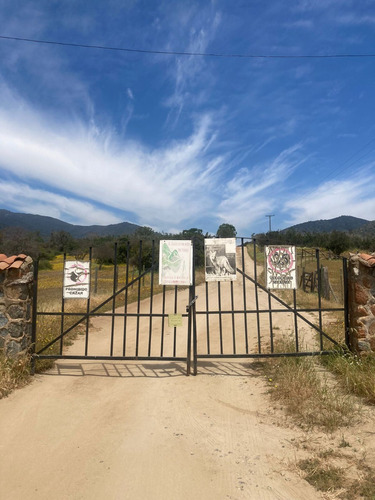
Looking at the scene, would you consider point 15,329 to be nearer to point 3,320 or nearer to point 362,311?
point 3,320

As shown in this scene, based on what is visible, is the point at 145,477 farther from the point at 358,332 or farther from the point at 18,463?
the point at 358,332

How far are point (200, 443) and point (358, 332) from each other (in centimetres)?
330

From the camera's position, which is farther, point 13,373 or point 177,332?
point 177,332

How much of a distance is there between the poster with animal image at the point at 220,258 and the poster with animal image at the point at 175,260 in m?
0.34

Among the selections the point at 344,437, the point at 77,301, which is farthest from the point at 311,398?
the point at 77,301

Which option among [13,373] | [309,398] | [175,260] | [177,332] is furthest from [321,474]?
[177,332]

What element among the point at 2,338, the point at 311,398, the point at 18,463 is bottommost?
the point at 18,463

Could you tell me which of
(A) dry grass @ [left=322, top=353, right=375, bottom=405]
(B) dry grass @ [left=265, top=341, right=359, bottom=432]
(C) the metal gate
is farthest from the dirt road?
(A) dry grass @ [left=322, top=353, right=375, bottom=405]

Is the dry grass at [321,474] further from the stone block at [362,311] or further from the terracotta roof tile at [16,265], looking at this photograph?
the terracotta roof tile at [16,265]

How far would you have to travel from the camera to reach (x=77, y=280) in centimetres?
596

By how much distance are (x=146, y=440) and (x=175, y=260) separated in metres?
2.90

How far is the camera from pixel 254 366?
20.6 ft

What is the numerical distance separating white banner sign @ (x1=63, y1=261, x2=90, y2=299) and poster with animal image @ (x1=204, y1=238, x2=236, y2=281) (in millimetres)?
2146

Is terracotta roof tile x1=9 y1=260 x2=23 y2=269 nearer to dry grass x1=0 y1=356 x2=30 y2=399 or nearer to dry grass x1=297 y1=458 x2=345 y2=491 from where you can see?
dry grass x1=0 y1=356 x2=30 y2=399
